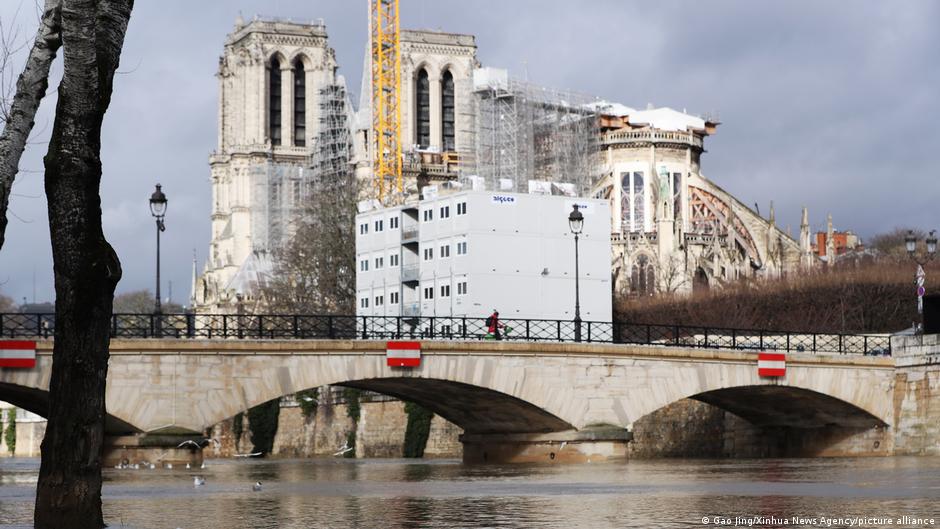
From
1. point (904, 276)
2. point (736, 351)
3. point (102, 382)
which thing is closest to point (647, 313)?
point (904, 276)

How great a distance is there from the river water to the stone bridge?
228cm

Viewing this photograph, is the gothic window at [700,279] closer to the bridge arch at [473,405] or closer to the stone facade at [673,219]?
the stone facade at [673,219]

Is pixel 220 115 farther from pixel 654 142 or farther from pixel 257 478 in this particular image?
pixel 257 478

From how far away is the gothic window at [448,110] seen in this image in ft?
484

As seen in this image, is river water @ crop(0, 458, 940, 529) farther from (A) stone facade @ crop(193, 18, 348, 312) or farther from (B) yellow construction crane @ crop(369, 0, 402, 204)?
(A) stone facade @ crop(193, 18, 348, 312)

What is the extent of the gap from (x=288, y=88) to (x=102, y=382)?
130m

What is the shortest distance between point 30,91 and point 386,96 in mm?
112170

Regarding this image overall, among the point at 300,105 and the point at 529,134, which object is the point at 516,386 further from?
the point at 300,105

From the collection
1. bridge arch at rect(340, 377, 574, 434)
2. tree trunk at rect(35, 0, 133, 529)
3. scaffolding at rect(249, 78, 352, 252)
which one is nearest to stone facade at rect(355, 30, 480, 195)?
scaffolding at rect(249, 78, 352, 252)

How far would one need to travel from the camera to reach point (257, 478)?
42469 mm

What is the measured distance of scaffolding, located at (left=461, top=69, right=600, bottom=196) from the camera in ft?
367

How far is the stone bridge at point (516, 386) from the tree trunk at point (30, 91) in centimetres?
2031

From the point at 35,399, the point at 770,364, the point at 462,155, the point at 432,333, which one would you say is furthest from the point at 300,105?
the point at 35,399

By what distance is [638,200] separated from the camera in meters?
121
